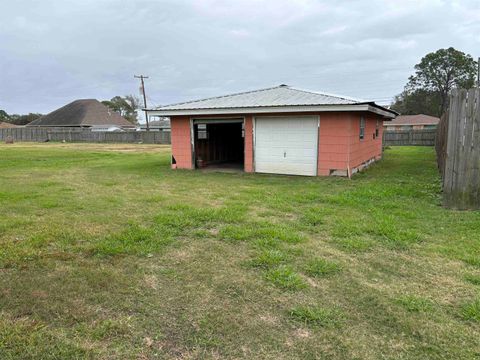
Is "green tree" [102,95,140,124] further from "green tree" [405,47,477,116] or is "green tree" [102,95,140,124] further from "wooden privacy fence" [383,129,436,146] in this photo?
"wooden privacy fence" [383,129,436,146]

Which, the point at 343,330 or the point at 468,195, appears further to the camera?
the point at 468,195

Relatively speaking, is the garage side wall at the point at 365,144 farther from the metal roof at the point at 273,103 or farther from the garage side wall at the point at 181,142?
the garage side wall at the point at 181,142

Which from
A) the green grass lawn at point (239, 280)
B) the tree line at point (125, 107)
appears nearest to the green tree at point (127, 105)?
the tree line at point (125, 107)

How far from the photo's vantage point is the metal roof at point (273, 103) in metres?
9.97

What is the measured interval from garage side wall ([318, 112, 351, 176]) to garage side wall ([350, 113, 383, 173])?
331 millimetres

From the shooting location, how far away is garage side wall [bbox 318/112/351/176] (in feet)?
33.7

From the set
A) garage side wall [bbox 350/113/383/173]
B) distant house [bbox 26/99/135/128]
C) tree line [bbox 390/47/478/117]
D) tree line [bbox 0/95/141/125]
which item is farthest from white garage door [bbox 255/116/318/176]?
tree line [bbox 0/95/141/125]

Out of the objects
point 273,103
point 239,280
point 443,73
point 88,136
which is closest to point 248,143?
point 273,103

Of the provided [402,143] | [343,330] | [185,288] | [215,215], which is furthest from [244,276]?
[402,143]

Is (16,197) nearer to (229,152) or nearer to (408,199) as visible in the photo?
(408,199)

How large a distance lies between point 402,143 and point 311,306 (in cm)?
2793

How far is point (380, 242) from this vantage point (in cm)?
459

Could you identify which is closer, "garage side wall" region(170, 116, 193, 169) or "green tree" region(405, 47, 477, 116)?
"garage side wall" region(170, 116, 193, 169)

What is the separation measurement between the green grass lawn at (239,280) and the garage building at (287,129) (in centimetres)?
384
